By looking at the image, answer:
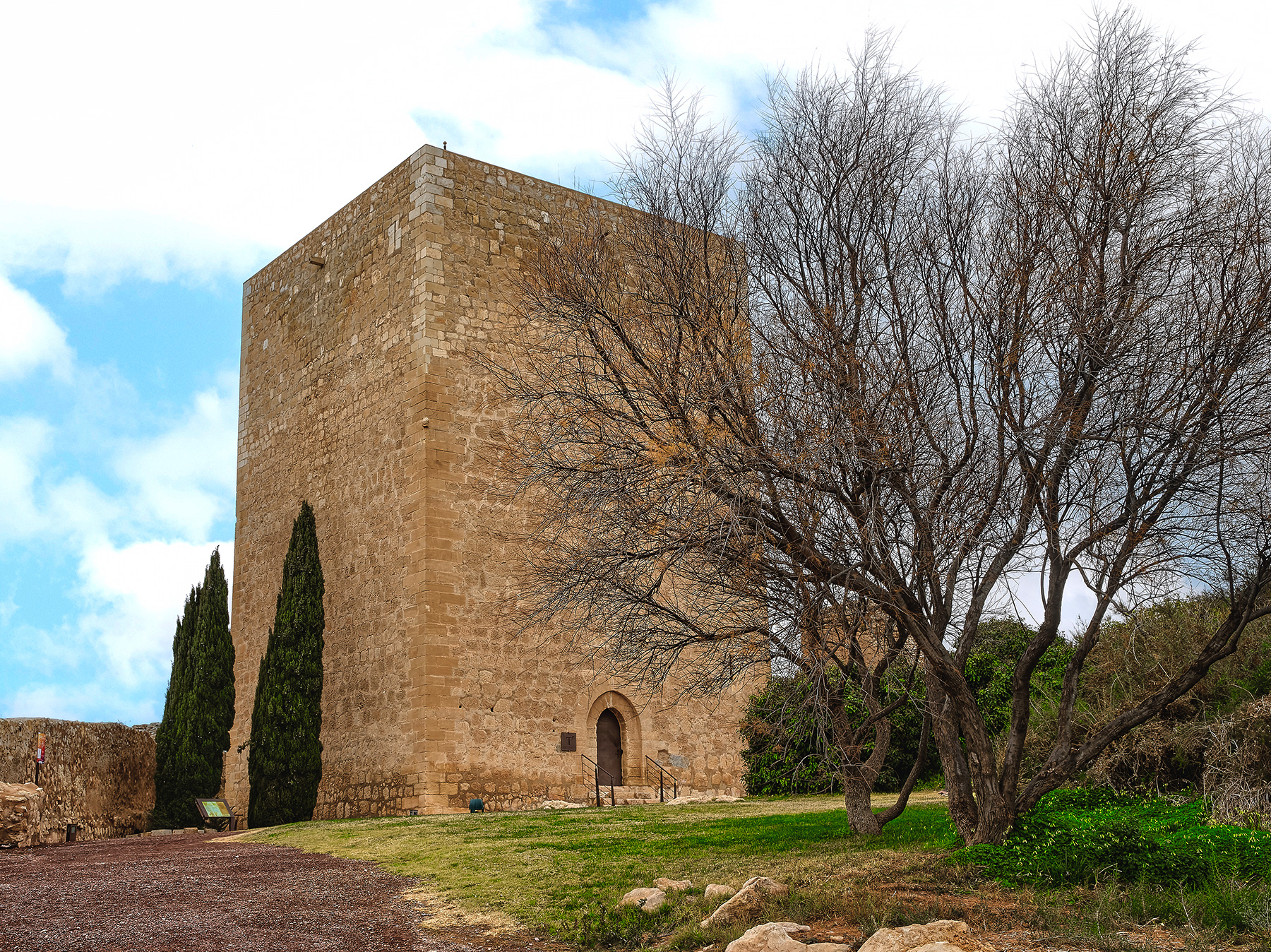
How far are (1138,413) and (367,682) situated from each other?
1307cm

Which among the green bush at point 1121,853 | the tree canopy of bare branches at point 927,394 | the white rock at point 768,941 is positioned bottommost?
the white rock at point 768,941

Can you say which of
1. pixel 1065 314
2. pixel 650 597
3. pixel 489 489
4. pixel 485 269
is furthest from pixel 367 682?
pixel 1065 314

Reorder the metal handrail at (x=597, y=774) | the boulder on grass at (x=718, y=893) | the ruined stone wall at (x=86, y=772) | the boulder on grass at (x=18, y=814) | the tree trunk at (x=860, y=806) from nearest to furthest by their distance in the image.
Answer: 1. the boulder on grass at (x=718, y=893)
2. the tree trunk at (x=860, y=806)
3. the boulder on grass at (x=18, y=814)
4. the ruined stone wall at (x=86, y=772)
5. the metal handrail at (x=597, y=774)

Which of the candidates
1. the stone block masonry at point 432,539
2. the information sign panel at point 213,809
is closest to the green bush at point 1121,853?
the stone block masonry at point 432,539

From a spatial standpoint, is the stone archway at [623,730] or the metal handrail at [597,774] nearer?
the metal handrail at [597,774]

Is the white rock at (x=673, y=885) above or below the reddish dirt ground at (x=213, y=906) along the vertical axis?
above

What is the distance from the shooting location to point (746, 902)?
634cm

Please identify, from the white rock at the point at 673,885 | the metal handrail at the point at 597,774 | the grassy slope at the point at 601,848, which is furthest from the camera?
the metal handrail at the point at 597,774

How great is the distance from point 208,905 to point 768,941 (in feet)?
14.1

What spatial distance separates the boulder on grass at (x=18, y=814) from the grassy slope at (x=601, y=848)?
2463 millimetres

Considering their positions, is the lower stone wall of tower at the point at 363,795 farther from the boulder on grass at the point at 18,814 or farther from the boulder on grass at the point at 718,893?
the boulder on grass at the point at 718,893

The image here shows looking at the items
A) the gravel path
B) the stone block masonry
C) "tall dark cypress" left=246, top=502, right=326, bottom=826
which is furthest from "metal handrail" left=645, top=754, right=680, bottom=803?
the gravel path

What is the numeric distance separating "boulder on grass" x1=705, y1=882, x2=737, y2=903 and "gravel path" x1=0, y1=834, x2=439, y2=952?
142 cm

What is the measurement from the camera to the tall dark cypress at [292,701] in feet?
58.4
